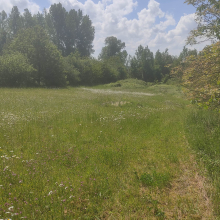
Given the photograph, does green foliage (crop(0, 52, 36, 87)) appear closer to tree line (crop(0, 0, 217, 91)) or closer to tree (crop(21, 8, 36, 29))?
tree line (crop(0, 0, 217, 91))

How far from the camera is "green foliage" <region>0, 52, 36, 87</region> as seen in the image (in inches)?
1058

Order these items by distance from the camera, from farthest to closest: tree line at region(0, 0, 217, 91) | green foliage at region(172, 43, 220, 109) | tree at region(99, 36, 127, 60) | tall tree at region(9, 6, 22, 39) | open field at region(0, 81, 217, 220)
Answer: tree at region(99, 36, 127, 60), tall tree at region(9, 6, 22, 39), tree line at region(0, 0, 217, 91), green foliage at region(172, 43, 220, 109), open field at region(0, 81, 217, 220)

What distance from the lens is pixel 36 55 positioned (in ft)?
110

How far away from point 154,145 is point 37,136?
454cm

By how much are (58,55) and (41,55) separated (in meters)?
3.61

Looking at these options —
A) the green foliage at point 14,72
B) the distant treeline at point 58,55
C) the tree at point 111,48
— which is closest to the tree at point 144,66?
the distant treeline at point 58,55

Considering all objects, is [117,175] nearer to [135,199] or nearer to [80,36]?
[135,199]

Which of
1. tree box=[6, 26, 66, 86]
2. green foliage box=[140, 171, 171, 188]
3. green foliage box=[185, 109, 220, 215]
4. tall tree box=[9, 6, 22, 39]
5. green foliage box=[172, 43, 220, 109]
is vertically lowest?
green foliage box=[140, 171, 171, 188]

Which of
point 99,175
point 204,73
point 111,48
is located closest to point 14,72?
point 204,73

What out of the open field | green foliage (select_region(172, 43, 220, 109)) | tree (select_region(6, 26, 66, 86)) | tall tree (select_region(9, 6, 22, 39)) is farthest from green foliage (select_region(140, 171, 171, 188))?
tall tree (select_region(9, 6, 22, 39))

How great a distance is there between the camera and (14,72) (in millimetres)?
27422

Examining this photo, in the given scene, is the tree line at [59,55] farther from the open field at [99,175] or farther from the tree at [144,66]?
the open field at [99,175]

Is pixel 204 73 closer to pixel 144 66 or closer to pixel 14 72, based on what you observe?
pixel 14 72

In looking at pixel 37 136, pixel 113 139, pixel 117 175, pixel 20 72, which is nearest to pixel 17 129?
pixel 37 136
